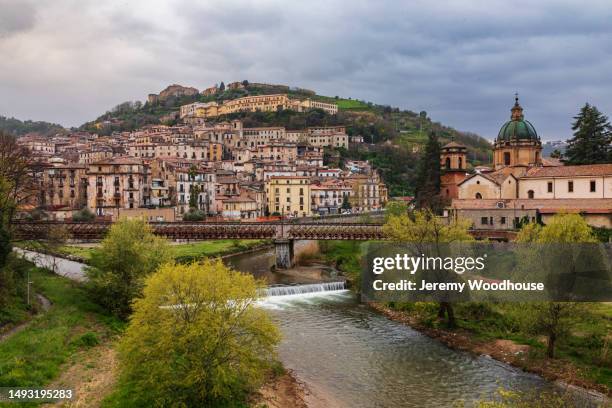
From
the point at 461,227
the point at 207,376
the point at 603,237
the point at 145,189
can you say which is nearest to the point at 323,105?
the point at 145,189

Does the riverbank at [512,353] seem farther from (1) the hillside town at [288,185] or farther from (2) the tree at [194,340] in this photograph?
(1) the hillside town at [288,185]

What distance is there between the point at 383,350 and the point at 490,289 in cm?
842

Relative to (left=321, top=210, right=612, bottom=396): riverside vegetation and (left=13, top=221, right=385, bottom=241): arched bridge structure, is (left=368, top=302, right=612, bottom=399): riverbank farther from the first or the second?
(left=13, top=221, right=385, bottom=241): arched bridge structure

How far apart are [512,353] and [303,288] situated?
1752cm

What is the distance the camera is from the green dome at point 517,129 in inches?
2547

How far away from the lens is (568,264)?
23922 mm

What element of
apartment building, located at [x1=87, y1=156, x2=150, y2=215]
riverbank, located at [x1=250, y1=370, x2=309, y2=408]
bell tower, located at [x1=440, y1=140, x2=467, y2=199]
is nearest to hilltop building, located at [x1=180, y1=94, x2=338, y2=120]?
apartment building, located at [x1=87, y1=156, x2=150, y2=215]

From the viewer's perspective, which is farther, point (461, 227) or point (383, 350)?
point (461, 227)

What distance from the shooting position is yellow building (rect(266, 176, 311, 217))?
287 feet

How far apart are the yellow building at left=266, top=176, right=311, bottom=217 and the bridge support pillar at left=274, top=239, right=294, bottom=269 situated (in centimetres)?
3705

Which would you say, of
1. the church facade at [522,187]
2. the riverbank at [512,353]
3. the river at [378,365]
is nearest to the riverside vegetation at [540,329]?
the riverbank at [512,353]

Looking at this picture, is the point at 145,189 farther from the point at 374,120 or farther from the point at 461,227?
the point at 374,120

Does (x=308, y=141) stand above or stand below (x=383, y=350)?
above

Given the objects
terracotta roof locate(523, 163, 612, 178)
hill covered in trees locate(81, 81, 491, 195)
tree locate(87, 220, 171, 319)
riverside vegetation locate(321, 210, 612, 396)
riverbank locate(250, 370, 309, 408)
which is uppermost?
hill covered in trees locate(81, 81, 491, 195)
